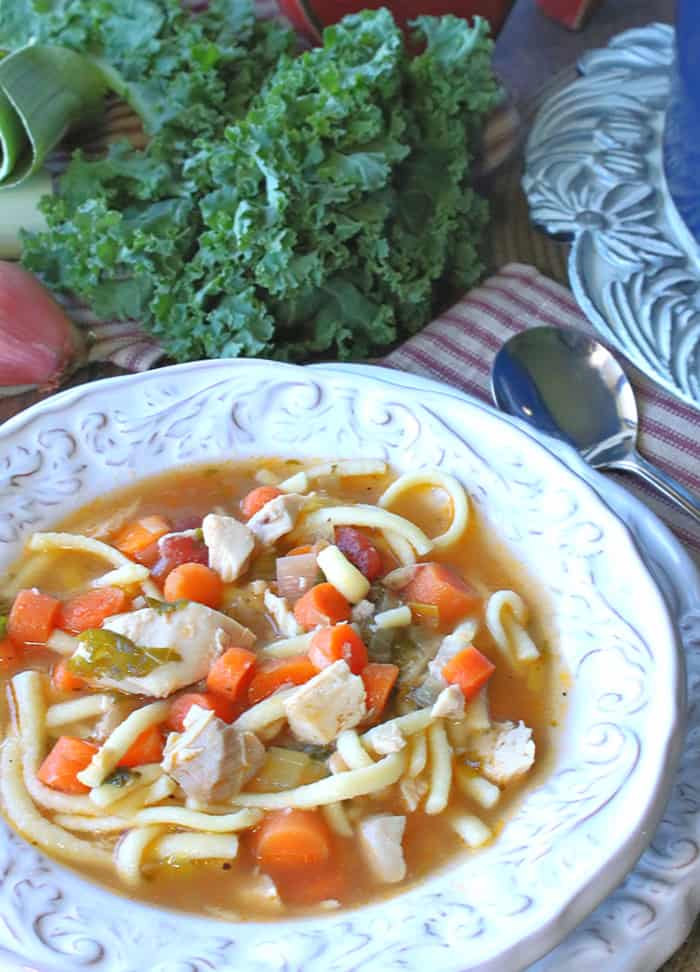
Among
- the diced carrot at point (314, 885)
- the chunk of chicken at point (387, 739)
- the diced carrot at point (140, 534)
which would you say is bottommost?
the diced carrot at point (314, 885)

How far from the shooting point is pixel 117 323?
4.24 metres

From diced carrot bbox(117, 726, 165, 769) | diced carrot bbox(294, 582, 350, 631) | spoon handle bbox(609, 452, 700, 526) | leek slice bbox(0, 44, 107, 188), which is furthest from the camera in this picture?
leek slice bbox(0, 44, 107, 188)

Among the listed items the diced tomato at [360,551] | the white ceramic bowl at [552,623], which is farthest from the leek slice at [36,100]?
the diced tomato at [360,551]

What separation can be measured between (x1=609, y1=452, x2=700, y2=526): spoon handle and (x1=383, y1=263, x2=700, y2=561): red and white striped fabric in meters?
0.05

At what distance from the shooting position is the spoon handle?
348 centimetres

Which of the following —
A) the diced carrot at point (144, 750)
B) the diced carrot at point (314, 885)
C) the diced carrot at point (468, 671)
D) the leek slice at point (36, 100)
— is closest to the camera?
the diced carrot at point (314, 885)

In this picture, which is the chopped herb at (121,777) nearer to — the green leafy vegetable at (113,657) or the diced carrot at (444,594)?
the green leafy vegetable at (113,657)

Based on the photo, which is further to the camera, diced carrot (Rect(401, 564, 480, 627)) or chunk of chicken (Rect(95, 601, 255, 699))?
diced carrot (Rect(401, 564, 480, 627))

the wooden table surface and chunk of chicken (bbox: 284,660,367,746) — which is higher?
the wooden table surface

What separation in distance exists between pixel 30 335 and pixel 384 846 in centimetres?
226

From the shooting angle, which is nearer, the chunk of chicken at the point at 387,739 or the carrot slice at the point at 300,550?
the chunk of chicken at the point at 387,739

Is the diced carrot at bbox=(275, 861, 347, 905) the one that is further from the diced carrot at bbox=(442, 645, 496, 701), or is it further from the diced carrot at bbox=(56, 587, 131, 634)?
the diced carrot at bbox=(56, 587, 131, 634)

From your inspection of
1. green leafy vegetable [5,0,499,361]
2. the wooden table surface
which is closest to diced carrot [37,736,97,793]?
green leafy vegetable [5,0,499,361]

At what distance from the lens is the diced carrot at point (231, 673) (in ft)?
9.47
